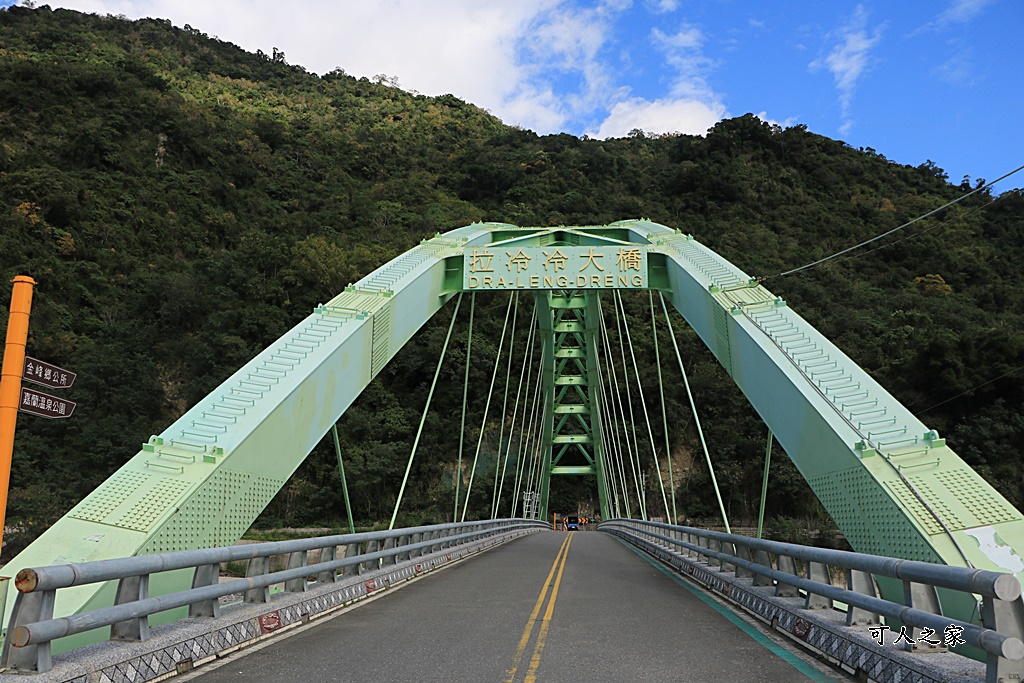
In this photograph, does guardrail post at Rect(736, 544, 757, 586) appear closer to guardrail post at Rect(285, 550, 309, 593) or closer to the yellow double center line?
the yellow double center line

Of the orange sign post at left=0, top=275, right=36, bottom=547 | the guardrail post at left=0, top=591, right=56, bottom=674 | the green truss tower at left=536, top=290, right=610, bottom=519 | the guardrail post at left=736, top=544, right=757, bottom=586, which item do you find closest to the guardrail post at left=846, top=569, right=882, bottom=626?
the guardrail post at left=736, top=544, right=757, bottom=586

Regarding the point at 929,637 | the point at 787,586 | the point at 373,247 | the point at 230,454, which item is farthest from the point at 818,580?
the point at 373,247

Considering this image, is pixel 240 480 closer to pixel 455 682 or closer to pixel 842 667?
pixel 455 682

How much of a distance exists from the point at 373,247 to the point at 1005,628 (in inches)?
1894

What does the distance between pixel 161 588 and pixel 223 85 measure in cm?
9113

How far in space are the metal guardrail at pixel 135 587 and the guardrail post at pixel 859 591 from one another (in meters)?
4.36

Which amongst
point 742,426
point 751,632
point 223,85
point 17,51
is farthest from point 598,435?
point 223,85

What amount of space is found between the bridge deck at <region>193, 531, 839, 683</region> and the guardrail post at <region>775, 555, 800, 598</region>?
533mm

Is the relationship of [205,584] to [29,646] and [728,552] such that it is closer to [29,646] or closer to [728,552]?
[29,646]

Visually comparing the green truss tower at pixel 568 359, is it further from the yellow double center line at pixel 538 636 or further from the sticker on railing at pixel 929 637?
the sticker on railing at pixel 929 637

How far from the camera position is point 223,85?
284 feet

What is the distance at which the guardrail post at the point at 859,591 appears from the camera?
17.8ft

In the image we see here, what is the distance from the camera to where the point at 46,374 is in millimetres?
5113

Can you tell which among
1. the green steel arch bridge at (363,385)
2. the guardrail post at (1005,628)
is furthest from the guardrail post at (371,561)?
the guardrail post at (1005,628)
